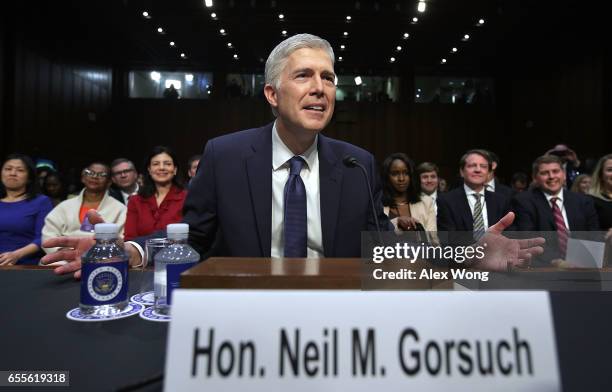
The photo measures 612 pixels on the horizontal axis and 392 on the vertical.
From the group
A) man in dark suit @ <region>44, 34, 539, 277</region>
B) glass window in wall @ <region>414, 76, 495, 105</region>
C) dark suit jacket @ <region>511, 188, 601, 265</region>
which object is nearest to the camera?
man in dark suit @ <region>44, 34, 539, 277</region>

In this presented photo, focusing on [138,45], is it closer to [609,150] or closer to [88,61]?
[88,61]

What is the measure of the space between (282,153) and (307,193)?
0.50 feet

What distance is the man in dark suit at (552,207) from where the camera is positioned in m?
2.76

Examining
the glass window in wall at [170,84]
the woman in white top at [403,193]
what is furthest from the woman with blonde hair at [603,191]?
the glass window in wall at [170,84]

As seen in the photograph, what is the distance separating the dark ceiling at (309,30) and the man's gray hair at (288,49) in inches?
254

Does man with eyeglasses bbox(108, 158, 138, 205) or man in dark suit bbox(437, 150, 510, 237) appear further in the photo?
man with eyeglasses bbox(108, 158, 138, 205)

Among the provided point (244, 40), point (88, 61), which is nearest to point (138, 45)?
point (88, 61)

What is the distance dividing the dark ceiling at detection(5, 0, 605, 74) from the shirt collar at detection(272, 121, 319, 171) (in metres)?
6.44

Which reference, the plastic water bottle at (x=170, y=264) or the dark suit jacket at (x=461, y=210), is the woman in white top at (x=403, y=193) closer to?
the dark suit jacket at (x=461, y=210)

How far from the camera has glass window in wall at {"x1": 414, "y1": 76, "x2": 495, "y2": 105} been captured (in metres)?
9.88

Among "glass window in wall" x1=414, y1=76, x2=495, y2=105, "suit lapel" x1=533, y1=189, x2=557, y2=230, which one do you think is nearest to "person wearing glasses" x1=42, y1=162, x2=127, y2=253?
"suit lapel" x1=533, y1=189, x2=557, y2=230

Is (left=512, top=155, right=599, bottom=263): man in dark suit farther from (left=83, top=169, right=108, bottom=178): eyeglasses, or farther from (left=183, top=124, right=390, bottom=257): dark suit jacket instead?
(left=83, top=169, right=108, bottom=178): eyeglasses

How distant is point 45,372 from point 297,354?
376 mm

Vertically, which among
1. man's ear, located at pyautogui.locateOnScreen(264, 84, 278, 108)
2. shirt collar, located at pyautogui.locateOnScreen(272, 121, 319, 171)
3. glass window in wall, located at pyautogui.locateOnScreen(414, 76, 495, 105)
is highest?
glass window in wall, located at pyautogui.locateOnScreen(414, 76, 495, 105)
